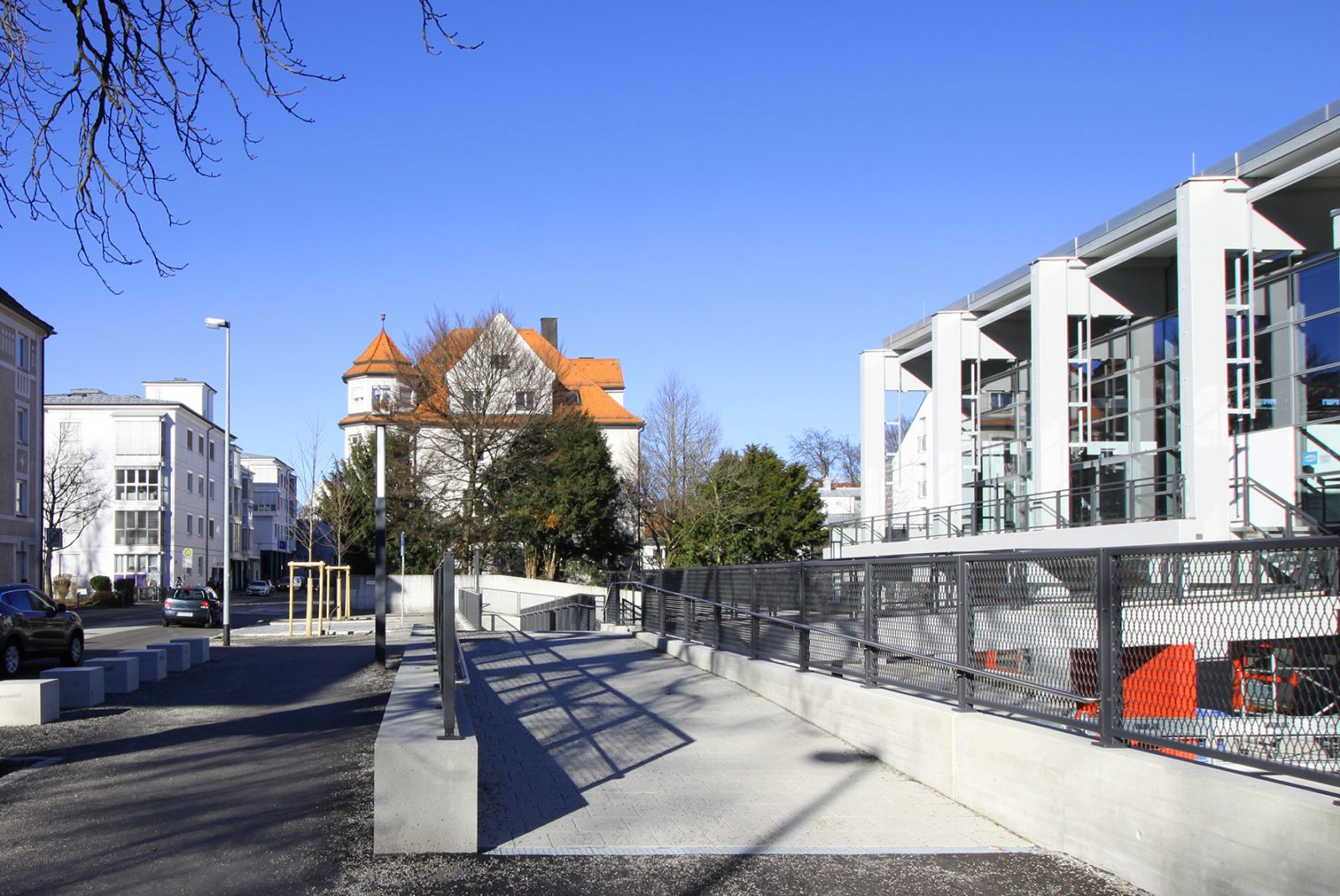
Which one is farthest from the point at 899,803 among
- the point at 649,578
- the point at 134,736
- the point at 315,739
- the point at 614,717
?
the point at 649,578

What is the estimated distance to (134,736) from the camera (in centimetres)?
1155

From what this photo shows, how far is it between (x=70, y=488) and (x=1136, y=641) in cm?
7068

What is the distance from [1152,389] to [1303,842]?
24605 mm

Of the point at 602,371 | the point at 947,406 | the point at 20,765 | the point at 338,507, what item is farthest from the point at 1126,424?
the point at 602,371

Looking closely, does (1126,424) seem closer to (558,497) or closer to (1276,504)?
(1276,504)

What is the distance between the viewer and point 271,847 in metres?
6.95

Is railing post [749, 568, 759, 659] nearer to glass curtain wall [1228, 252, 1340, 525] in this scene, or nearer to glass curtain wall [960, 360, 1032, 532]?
glass curtain wall [1228, 252, 1340, 525]

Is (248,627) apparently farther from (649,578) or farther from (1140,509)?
Result: (1140,509)

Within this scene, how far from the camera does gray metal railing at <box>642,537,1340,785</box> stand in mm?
5230

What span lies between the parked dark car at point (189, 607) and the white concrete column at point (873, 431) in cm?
2260

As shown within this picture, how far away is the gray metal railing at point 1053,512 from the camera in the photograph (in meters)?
25.9

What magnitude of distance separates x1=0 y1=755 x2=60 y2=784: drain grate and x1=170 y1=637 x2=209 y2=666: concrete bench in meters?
10.3

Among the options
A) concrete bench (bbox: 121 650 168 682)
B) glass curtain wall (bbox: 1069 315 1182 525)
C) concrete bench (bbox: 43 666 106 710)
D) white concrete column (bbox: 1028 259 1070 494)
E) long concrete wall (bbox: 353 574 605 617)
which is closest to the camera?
concrete bench (bbox: 43 666 106 710)

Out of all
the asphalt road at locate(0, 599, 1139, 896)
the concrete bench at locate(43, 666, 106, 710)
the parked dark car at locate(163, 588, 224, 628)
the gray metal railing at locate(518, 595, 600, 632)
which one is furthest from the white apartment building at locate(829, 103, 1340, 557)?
the parked dark car at locate(163, 588, 224, 628)
